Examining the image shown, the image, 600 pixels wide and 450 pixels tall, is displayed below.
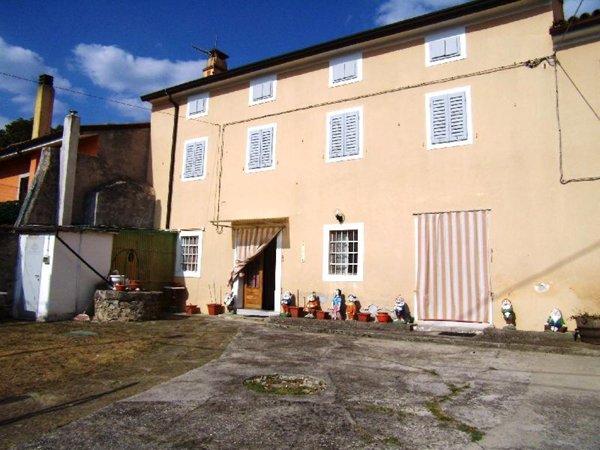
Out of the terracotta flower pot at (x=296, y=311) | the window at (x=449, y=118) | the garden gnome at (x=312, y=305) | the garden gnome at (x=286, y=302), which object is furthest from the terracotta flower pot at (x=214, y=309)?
the window at (x=449, y=118)

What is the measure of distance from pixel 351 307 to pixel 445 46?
23.4 ft

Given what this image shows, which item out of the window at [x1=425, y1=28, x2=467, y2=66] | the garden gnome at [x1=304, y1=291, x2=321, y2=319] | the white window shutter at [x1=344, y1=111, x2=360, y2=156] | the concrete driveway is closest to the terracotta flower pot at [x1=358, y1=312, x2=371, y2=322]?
the garden gnome at [x1=304, y1=291, x2=321, y2=319]

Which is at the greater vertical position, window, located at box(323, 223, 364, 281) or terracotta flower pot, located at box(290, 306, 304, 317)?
window, located at box(323, 223, 364, 281)

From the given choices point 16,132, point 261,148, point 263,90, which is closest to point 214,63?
point 263,90

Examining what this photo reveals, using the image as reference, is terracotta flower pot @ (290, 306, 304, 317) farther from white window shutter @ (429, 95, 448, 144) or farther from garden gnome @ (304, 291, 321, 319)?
white window shutter @ (429, 95, 448, 144)

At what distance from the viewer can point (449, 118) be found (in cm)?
1143

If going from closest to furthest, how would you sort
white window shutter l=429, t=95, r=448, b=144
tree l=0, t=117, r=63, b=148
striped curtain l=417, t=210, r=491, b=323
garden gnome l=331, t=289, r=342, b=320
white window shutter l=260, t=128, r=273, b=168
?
1. striped curtain l=417, t=210, r=491, b=323
2. white window shutter l=429, t=95, r=448, b=144
3. garden gnome l=331, t=289, r=342, b=320
4. white window shutter l=260, t=128, r=273, b=168
5. tree l=0, t=117, r=63, b=148

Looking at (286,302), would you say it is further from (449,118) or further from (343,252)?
(449,118)

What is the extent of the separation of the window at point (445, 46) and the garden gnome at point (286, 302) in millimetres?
7220

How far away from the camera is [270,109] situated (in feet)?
47.4

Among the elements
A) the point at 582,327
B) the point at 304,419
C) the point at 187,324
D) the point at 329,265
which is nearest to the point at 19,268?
the point at 187,324

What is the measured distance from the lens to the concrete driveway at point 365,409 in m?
3.79

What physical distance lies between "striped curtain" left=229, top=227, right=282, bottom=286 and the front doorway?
1.42ft

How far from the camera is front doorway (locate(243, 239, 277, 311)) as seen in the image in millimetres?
14320
